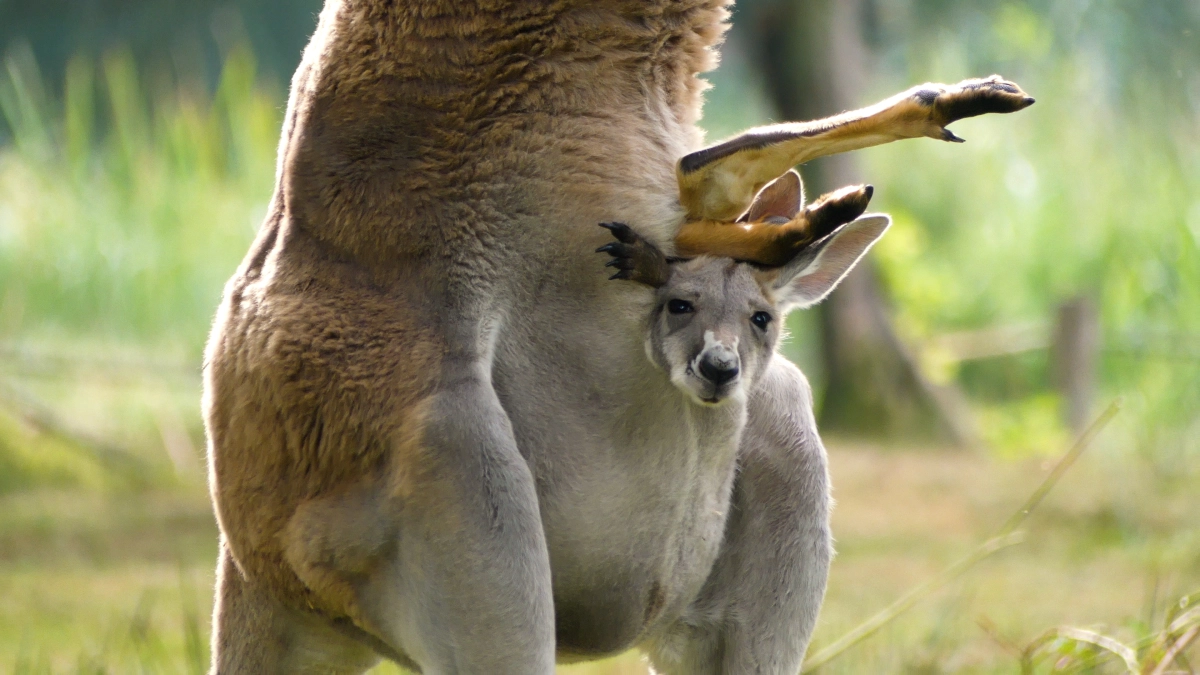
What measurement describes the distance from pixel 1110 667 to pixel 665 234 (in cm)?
259

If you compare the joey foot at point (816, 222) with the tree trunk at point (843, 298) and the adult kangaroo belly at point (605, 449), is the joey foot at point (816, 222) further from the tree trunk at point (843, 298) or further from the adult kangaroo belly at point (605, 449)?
the tree trunk at point (843, 298)

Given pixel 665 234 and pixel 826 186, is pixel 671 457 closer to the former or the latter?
pixel 665 234

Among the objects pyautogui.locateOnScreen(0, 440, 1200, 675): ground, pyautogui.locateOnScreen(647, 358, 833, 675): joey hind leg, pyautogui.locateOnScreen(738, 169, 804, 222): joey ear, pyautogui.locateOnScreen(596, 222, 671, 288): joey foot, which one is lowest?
pyautogui.locateOnScreen(0, 440, 1200, 675): ground

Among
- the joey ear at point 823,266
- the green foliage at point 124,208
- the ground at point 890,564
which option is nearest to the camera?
the joey ear at point 823,266

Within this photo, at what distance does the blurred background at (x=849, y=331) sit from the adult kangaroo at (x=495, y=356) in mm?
1483

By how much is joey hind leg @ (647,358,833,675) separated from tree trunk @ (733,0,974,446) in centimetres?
719

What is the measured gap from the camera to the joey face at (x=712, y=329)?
7.45 ft

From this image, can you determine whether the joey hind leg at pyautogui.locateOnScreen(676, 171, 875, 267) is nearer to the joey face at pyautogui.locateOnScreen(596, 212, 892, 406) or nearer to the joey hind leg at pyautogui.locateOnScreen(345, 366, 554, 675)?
the joey face at pyautogui.locateOnScreen(596, 212, 892, 406)

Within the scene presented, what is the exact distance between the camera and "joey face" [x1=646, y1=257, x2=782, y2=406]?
89.4 inches

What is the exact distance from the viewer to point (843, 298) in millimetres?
10086

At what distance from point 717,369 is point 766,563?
512 mm

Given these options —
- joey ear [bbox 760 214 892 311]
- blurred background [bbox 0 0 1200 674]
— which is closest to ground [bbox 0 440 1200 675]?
blurred background [bbox 0 0 1200 674]

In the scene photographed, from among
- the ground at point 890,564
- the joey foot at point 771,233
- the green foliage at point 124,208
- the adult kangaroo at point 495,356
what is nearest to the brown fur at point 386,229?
the adult kangaroo at point 495,356

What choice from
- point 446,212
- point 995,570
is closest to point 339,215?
point 446,212
